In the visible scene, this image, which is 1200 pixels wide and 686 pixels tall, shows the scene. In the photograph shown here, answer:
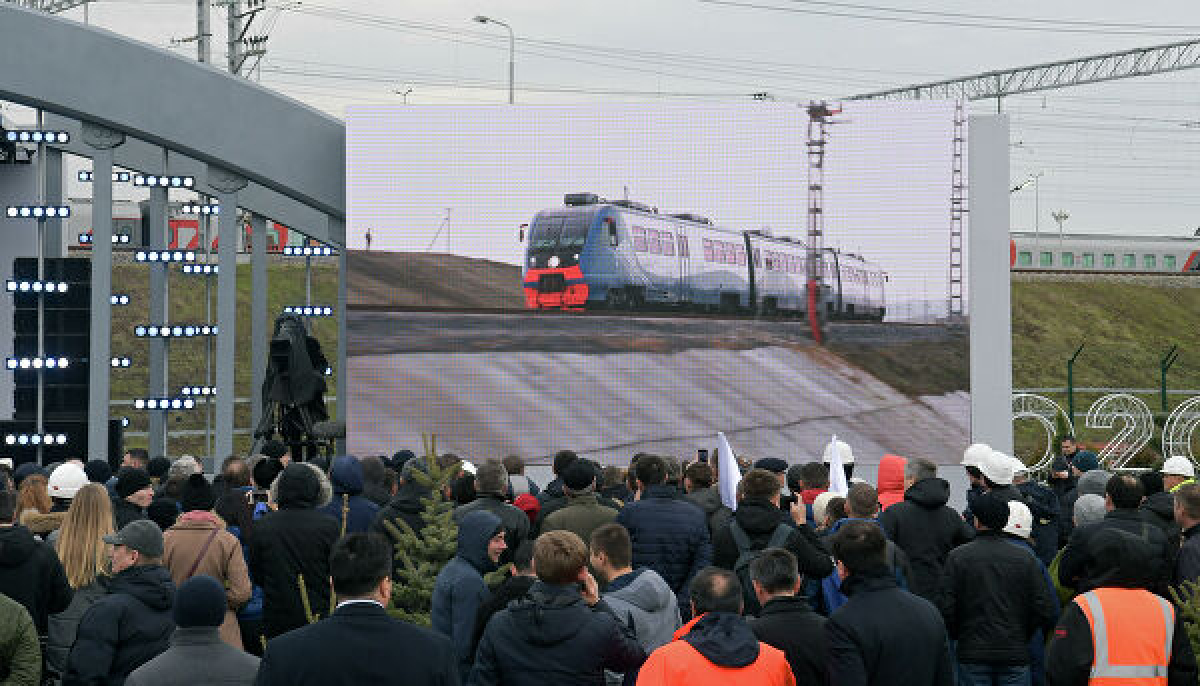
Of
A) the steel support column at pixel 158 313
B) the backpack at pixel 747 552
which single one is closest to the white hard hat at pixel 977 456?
the backpack at pixel 747 552

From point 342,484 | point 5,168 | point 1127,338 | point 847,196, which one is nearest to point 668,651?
point 342,484

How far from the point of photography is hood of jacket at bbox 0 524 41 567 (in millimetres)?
7223

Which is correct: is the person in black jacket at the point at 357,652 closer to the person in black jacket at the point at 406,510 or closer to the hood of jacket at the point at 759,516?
the hood of jacket at the point at 759,516

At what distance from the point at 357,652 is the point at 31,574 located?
3.19 meters

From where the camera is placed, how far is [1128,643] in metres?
5.81

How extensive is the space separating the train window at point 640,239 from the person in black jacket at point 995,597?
15.8 m

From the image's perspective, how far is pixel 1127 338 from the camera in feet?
184

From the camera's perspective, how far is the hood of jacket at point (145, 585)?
252 inches

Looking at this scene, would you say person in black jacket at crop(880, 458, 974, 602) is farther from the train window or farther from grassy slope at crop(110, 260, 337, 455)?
grassy slope at crop(110, 260, 337, 455)

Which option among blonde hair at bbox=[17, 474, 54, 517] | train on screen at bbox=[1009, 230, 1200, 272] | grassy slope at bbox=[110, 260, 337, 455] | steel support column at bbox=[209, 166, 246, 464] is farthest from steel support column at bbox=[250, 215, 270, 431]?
train on screen at bbox=[1009, 230, 1200, 272]

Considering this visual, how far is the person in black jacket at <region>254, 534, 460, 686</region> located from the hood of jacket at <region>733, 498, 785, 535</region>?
9.32ft

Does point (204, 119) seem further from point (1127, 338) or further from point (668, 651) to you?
point (1127, 338)

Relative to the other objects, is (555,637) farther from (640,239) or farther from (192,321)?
(192,321)

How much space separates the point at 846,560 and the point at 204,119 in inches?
731
